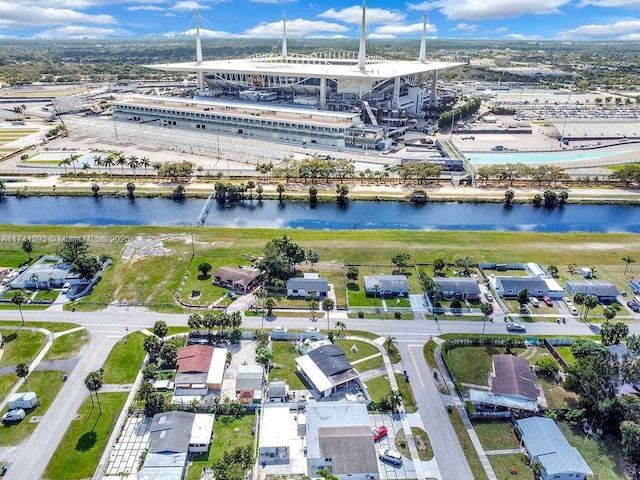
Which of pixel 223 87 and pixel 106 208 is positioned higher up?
pixel 223 87

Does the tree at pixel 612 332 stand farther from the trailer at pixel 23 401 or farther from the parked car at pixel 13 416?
the parked car at pixel 13 416

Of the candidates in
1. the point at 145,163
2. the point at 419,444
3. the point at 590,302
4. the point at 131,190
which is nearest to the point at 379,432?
the point at 419,444

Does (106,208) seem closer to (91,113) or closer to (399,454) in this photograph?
(399,454)

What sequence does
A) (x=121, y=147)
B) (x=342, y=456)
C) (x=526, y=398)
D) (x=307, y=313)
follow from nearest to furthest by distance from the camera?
(x=342, y=456) < (x=526, y=398) < (x=307, y=313) < (x=121, y=147)

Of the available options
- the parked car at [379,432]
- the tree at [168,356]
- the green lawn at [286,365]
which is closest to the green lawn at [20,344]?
the tree at [168,356]

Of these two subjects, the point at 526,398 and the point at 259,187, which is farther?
the point at 259,187

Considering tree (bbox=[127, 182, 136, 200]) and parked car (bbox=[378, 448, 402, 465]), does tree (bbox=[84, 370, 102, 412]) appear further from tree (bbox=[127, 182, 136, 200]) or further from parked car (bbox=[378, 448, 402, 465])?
tree (bbox=[127, 182, 136, 200])

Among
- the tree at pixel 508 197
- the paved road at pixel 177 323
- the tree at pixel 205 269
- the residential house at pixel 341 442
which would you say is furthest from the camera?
the tree at pixel 508 197

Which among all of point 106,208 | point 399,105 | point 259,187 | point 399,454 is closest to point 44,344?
point 399,454
